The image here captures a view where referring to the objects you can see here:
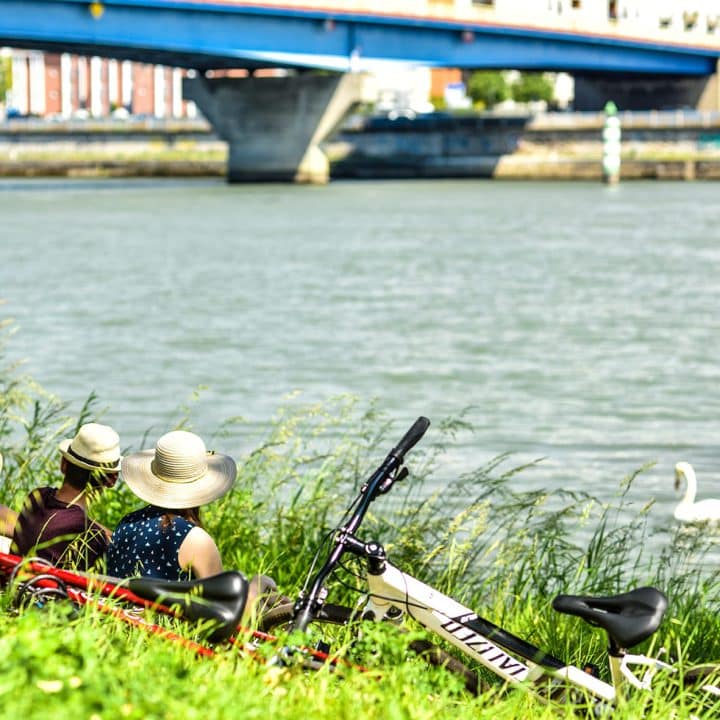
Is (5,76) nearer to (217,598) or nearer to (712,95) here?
(712,95)

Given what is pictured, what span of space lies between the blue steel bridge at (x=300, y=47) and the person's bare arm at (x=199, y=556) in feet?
145

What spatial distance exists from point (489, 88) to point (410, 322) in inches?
3627

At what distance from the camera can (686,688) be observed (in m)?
4.96

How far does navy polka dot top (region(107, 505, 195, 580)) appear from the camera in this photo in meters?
4.97

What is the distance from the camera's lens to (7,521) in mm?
5898

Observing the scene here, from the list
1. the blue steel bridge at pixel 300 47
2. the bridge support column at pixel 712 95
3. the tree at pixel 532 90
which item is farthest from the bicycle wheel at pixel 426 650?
the tree at pixel 532 90

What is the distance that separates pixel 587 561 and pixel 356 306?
678 inches

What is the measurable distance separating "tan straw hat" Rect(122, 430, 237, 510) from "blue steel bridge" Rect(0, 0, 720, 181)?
145 ft

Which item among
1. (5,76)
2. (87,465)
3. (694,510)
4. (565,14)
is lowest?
(5,76)

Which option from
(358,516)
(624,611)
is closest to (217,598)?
(358,516)

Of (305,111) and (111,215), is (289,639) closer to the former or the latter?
(111,215)

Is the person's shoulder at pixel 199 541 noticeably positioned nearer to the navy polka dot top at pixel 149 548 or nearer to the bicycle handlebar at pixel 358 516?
the navy polka dot top at pixel 149 548

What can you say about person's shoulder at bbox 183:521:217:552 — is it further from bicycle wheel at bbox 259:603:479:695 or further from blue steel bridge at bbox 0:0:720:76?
blue steel bridge at bbox 0:0:720:76

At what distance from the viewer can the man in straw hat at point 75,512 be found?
543cm
